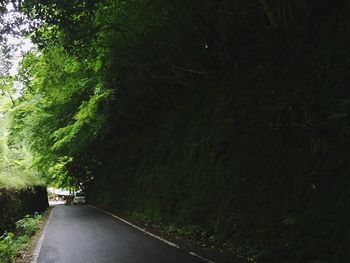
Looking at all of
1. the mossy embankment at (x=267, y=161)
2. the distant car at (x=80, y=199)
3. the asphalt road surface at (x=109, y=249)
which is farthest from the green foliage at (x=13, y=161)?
the distant car at (x=80, y=199)

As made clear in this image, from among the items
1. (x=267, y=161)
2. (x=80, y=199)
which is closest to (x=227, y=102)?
(x=267, y=161)

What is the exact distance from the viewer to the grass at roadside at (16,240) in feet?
30.8

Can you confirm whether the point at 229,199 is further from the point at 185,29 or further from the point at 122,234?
the point at 185,29

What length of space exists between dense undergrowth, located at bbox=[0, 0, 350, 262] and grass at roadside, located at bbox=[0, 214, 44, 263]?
496cm

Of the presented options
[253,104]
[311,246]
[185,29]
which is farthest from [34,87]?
[311,246]

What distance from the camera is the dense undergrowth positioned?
312 inches

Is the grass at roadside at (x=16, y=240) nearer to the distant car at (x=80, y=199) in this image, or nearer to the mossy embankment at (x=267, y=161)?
the mossy embankment at (x=267, y=161)

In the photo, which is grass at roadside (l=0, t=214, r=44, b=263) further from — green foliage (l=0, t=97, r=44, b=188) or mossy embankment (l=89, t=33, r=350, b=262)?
mossy embankment (l=89, t=33, r=350, b=262)

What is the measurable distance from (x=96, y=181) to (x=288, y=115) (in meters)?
29.9

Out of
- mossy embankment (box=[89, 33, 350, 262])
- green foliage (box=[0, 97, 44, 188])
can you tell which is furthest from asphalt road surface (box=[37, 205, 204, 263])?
green foliage (box=[0, 97, 44, 188])

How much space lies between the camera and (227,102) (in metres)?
14.3

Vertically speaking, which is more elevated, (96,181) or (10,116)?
(10,116)

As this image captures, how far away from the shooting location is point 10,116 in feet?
Result: 93.5

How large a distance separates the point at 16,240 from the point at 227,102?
8.79 meters
